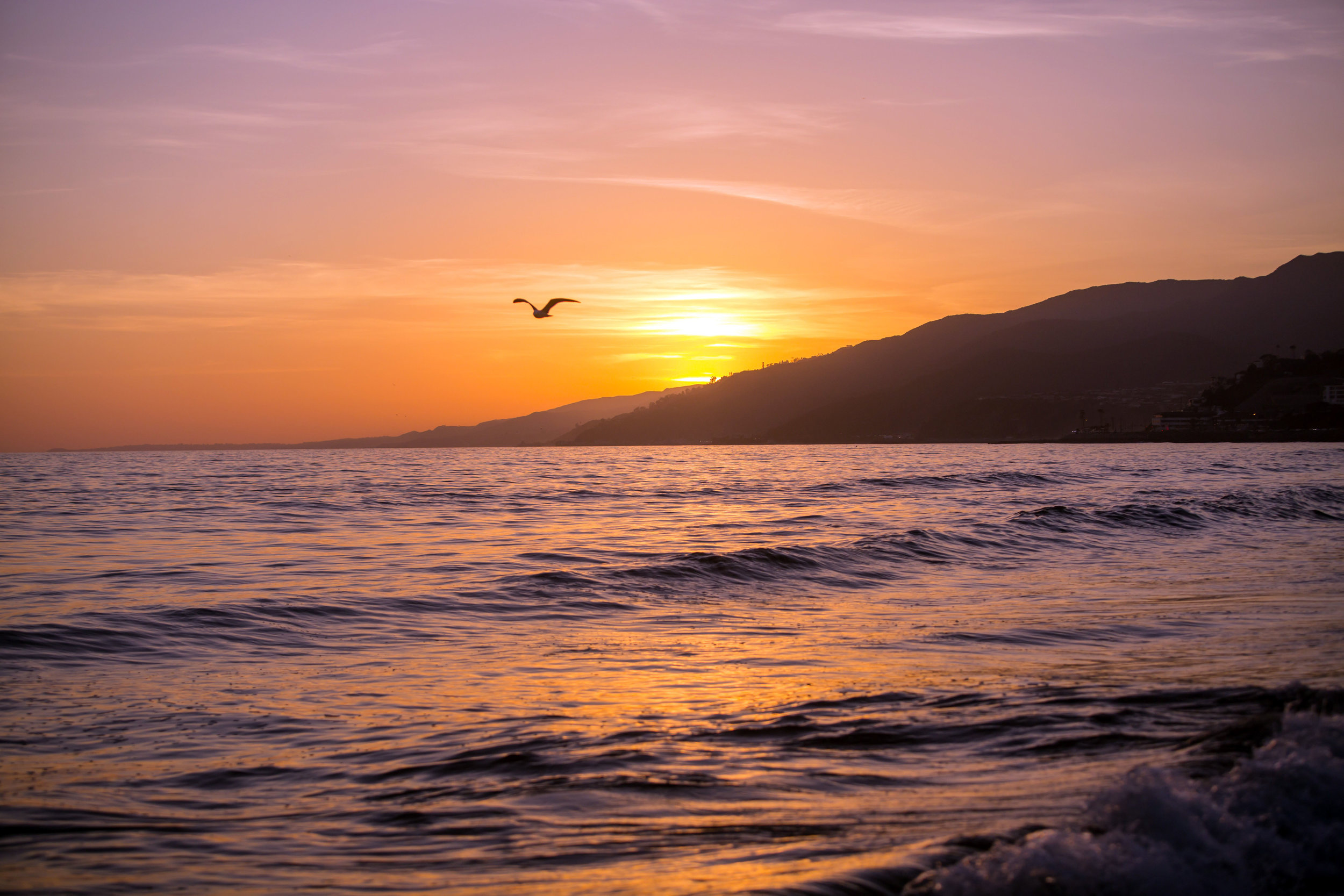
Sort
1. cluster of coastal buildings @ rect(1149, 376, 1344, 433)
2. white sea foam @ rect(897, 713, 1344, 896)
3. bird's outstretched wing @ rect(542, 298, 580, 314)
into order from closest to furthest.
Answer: white sea foam @ rect(897, 713, 1344, 896)
bird's outstretched wing @ rect(542, 298, 580, 314)
cluster of coastal buildings @ rect(1149, 376, 1344, 433)

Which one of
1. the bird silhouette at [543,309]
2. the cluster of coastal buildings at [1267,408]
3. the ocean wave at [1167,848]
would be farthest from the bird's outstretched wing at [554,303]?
the cluster of coastal buildings at [1267,408]

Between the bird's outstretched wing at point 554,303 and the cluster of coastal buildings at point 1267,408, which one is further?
the cluster of coastal buildings at point 1267,408

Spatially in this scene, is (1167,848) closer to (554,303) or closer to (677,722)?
(677,722)

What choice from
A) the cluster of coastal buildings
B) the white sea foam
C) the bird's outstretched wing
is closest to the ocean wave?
the white sea foam

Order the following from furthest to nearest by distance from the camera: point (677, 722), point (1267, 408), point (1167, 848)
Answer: point (1267, 408), point (677, 722), point (1167, 848)

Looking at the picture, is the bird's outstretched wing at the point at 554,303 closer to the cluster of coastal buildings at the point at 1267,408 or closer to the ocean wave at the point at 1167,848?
the ocean wave at the point at 1167,848

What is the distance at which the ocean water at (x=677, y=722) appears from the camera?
188 inches

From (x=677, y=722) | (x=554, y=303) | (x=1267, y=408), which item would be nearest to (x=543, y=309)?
(x=554, y=303)

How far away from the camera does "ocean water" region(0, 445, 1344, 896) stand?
188 inches

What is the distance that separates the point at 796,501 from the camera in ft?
121

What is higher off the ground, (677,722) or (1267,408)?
(1267,408)

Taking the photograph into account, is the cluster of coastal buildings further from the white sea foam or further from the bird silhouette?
the white sea foam

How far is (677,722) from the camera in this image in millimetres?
7363

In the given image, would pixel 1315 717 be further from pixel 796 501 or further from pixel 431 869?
pixel 796 501
